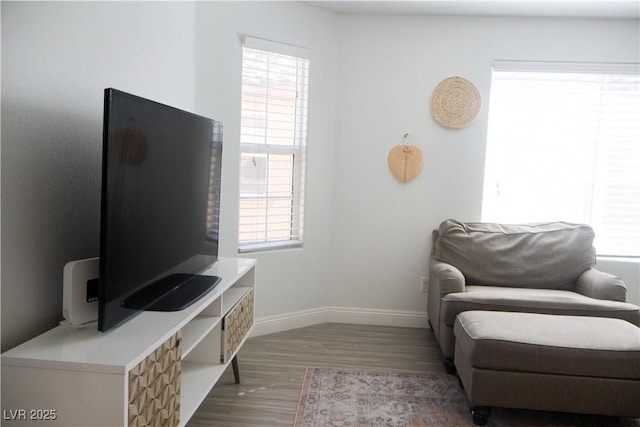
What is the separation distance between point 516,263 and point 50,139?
119 inches

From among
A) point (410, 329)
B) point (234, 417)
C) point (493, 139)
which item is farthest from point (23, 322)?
point (493, 139)

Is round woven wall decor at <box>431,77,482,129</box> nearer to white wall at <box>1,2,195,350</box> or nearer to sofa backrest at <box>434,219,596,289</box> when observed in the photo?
sofa backrest at <box>434,219,596,289</box>

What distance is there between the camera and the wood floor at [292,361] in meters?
2.47

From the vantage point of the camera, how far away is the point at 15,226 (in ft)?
5.07

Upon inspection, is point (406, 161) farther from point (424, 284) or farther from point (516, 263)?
point (516, 263)

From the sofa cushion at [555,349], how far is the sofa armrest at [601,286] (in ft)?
1.96

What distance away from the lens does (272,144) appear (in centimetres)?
359

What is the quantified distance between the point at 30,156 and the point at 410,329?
306cm

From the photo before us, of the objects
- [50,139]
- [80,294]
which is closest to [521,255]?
[80,294]

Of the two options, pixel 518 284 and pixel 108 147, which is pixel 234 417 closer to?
pixel 108 147

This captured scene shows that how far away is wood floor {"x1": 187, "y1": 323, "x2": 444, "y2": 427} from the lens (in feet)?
8.11

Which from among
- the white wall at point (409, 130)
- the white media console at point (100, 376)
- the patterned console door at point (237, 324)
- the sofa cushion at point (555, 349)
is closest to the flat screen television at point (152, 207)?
the white media console at point (100, 376)

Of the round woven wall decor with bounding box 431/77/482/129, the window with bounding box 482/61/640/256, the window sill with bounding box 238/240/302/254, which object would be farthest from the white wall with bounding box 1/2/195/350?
the window with bounding box 482/61/640/256

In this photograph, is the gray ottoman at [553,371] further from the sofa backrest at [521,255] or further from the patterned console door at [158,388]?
the patterned console door at [158,388]
